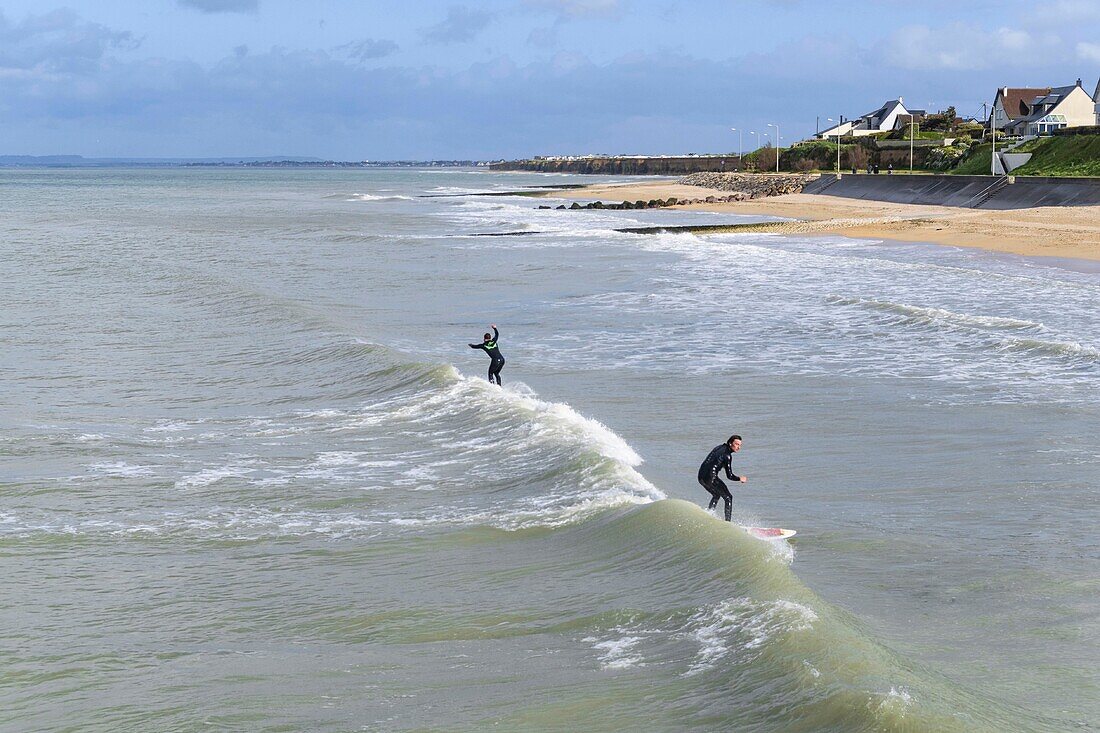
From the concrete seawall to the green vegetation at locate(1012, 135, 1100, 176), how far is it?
12.1 ft

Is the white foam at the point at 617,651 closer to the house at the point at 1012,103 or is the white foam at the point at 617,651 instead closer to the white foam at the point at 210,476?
the white foam at the point at 210,476

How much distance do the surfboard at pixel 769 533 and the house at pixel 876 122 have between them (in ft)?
462

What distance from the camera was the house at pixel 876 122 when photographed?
485 ft

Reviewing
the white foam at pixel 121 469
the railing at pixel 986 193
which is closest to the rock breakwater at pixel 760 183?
the railing at pixel 986 193

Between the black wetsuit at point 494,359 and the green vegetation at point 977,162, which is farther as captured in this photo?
the green vegetation at point 977,162

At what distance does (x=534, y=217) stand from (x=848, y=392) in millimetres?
57725

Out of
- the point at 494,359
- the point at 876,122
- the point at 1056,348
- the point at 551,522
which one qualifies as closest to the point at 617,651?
the point at 551,522

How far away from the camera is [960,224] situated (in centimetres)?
5481

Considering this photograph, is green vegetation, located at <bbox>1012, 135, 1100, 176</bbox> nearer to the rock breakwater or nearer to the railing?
the railing

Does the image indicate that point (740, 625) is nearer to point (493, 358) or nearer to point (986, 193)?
point (493, 358)

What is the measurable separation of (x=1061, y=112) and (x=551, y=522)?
102301mm

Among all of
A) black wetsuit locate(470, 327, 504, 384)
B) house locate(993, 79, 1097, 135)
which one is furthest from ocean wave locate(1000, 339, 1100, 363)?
house locate(993, 79, 1097, 135)

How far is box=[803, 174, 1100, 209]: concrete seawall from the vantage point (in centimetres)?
5788

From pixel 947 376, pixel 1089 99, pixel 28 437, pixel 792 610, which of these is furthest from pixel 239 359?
pixel 1089 99
